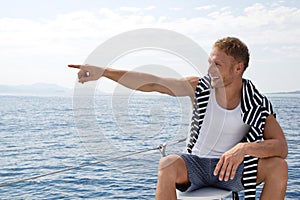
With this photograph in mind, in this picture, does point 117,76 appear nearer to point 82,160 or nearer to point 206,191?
point 206,191

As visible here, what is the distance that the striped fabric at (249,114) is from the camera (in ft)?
6.10

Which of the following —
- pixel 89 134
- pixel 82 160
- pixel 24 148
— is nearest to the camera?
pixel 89 134

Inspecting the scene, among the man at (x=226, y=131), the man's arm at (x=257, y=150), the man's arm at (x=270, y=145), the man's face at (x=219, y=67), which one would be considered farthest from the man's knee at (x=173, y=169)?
the man's face at (x=219, y=67)

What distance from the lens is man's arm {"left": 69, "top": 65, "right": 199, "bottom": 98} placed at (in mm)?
1670

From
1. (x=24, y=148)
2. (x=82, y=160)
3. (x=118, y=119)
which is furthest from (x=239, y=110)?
(x=24, y=148)

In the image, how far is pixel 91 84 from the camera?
171 centimetres

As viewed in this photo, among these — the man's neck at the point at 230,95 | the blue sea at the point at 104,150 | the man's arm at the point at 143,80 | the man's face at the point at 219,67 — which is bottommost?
the blue sea at the point at 104,150

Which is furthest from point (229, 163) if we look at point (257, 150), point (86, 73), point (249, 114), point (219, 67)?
point (86, 73)

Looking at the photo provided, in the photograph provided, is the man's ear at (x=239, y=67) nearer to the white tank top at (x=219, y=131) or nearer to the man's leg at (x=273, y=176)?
the white tank top at (x=219, y=131)

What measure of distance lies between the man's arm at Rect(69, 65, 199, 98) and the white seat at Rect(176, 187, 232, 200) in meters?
0.42

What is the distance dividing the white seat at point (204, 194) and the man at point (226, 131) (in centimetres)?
3

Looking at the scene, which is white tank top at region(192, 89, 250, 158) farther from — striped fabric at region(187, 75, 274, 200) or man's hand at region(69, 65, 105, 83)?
man's hand at region(69, 65, 105, 83)

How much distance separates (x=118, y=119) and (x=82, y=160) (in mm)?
10127

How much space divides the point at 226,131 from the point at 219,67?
0.27 meters
